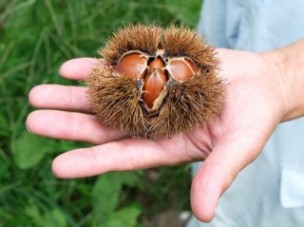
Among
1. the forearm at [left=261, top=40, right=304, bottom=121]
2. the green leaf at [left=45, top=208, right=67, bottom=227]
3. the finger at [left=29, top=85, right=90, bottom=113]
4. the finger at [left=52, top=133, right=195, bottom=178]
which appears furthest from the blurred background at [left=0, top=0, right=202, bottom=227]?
the forearm at [left=261, top=40, right=304, bottom=121]

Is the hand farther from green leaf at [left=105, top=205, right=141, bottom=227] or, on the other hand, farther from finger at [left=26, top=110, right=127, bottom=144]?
green leaf at [left=105, top=205, right=141, bottom=227]

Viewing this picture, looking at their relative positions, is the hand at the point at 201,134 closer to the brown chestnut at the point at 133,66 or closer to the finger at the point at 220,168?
the finger at the point at 220,168

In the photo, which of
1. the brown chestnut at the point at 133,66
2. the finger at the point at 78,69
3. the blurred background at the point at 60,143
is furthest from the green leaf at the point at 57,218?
the brown chestnut at the point at 133,66

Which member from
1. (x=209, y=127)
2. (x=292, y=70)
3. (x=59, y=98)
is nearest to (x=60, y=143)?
(x=59, y=98)

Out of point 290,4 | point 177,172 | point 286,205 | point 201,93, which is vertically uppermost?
point 290,4

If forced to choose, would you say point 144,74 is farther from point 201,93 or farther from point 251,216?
point 251,216

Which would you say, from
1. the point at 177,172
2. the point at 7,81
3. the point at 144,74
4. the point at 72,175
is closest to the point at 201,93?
the point at 144,74

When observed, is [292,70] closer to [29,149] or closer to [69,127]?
[69,127]
